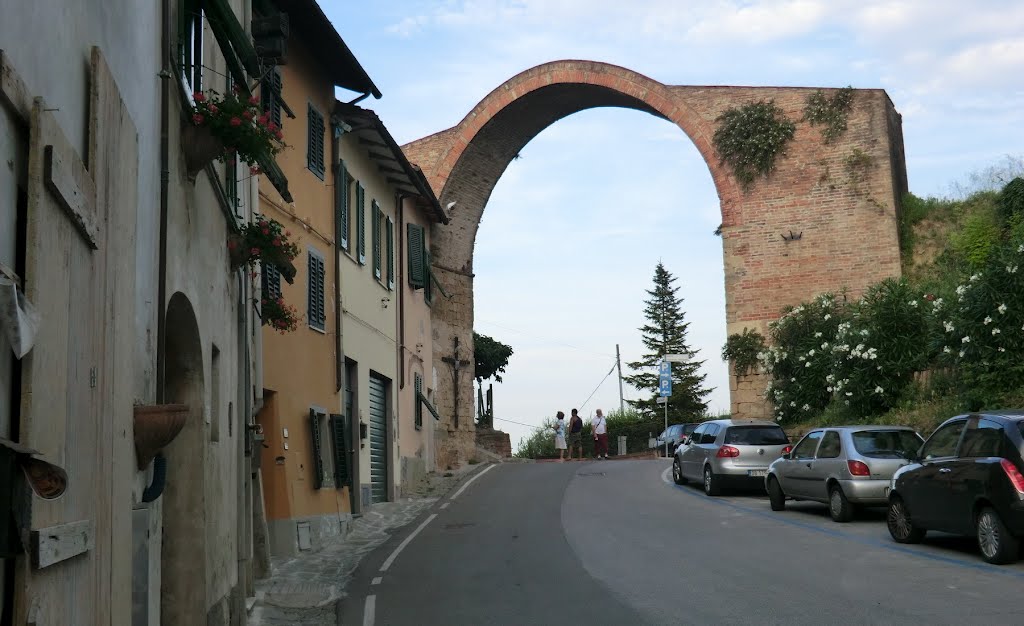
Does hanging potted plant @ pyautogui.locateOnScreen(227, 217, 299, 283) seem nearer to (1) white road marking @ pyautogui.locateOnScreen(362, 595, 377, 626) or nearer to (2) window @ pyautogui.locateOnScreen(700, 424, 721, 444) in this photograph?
(1) white road marking @ pyautogui.locateOnScreen(362, 595, 377, 626)

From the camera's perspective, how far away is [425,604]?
10.8 metres

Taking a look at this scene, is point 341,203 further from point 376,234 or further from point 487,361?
point 487,361

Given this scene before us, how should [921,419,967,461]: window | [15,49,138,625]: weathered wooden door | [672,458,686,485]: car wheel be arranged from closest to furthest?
[15,49,138,625]: weathered wooden door < [921,419,967,461]: window < [672,458,686,485]: car wheel

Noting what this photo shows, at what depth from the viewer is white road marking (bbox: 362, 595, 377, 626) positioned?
10078mm

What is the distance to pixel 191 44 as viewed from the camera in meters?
9.34

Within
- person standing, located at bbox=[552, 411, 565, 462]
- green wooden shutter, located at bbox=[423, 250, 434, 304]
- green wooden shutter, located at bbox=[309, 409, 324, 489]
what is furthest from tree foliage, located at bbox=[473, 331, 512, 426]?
green wooden shutter, located at bbox=[309, 409, 324, 489]

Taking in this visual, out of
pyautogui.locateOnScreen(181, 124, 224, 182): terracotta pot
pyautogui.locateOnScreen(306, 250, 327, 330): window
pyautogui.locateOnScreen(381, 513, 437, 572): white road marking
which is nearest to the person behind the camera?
pyautogui.locateOnScreen(181, 124, 224, 182): terracotta pot

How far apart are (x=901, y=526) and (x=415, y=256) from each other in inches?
667

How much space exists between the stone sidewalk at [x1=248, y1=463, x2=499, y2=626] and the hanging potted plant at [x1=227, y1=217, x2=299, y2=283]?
3.58 metres

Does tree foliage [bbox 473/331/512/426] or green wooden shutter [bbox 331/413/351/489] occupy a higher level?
tree foliage [bbox 473/331/512/426]

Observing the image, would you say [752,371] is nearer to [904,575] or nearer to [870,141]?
[870,141]

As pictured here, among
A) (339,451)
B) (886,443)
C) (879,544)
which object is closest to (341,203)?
(339,451)

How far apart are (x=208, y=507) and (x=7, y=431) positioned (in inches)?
205

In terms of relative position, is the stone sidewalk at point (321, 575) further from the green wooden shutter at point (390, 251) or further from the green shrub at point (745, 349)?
the green shrub at point (745, 349)
